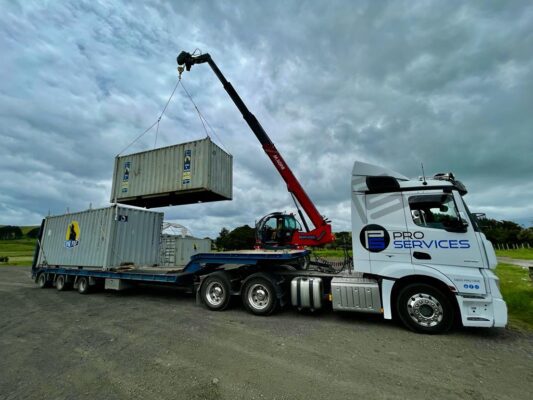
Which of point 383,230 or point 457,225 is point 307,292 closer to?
point 383,230

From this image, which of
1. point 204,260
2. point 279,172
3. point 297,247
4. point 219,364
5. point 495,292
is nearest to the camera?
point 219,364

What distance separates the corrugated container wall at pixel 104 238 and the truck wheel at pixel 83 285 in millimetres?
613

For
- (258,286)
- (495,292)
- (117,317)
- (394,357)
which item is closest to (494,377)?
(394,357)

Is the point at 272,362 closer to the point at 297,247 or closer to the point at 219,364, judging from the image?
the point at 219,364

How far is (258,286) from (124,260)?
6.14 m

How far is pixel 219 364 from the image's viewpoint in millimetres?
4133

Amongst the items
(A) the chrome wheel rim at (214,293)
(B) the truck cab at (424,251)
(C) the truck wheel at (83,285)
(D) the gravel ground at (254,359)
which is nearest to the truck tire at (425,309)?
(B) the truck cab at (424,251)

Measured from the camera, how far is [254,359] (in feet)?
14.1

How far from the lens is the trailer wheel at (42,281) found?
40.8 ft

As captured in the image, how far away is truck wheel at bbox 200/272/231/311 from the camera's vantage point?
7305 mm

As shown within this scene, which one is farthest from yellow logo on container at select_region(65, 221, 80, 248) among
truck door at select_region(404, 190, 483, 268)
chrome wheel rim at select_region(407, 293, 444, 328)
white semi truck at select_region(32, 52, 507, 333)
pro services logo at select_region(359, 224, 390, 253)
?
chrome wheel rim at select_region(407, 293, 444, 328)

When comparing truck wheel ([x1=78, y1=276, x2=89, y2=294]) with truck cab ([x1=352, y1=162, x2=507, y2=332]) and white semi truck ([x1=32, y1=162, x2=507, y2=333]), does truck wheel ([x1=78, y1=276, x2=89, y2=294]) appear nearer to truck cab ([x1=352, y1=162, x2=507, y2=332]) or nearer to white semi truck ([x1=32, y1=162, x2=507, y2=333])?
white semi truck ([x1=32, y1=162, x2=507, y2=333])

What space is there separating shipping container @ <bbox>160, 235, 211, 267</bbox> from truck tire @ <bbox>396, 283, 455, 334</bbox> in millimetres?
13087

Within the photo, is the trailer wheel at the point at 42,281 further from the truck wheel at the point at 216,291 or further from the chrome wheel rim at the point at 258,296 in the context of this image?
the chrome wheel rim at the point at 258,296
